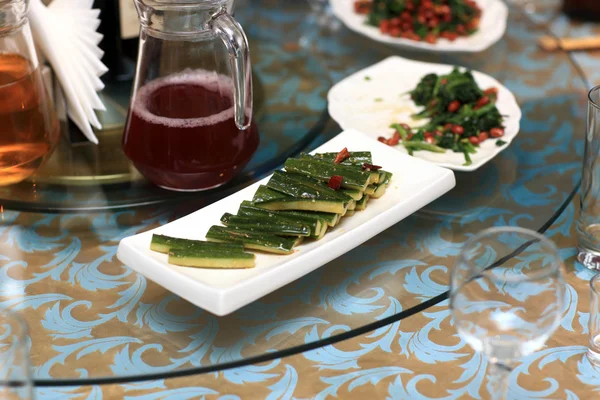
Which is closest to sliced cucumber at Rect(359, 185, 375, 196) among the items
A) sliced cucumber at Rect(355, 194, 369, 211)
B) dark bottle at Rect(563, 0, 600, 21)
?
sliced cucumber at Rect(355, 194, 369, 211)

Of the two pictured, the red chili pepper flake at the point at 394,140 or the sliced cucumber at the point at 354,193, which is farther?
the red chili pepper flake at the point at 394,140

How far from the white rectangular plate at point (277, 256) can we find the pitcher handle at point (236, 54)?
107 mm

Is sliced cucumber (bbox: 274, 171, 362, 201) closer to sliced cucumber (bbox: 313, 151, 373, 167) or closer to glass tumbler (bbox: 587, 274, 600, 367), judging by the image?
sliced cucumber (bbox: 313, 151, 373, 167)

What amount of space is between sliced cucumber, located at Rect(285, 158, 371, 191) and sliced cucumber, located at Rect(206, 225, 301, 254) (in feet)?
0.35

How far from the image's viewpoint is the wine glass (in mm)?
713

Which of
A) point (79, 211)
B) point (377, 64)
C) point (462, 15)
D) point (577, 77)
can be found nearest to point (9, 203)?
point (79, 211)

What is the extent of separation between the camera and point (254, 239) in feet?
3.10

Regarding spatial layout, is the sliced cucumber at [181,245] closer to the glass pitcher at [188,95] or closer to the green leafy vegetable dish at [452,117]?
the glass pitcher at [188,95]

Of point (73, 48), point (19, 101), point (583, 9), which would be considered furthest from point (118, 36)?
point (583, 9)

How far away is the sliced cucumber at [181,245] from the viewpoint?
92cm

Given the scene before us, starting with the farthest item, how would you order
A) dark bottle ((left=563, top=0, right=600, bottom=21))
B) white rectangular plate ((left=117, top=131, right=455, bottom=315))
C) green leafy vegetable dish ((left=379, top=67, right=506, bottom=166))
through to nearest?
1. dark bottle ((left=563, top=0, right=600, bottom=21))
2. green leafy vegetable dish ((left=379, top=67, right=506, bottom=166))
3. white rectangular plate ((left=117, top=131, right=455, bottom=315))

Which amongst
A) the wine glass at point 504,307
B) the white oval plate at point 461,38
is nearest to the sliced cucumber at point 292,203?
the wine glass at point 504,307

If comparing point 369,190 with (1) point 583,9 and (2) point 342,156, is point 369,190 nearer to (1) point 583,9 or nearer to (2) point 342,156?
(2) point 342,156

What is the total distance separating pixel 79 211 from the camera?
112cm
